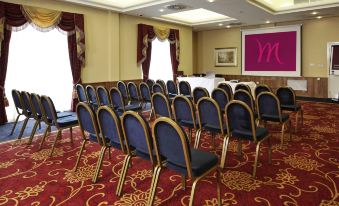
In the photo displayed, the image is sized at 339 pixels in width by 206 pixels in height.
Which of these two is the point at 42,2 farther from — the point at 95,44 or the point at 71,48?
the point at 95,44

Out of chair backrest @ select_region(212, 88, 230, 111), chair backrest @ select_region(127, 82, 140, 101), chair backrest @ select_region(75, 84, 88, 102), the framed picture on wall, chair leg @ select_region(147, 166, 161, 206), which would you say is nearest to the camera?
chair leg @ select_region(147, 166, 161, 206)

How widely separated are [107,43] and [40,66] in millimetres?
2130

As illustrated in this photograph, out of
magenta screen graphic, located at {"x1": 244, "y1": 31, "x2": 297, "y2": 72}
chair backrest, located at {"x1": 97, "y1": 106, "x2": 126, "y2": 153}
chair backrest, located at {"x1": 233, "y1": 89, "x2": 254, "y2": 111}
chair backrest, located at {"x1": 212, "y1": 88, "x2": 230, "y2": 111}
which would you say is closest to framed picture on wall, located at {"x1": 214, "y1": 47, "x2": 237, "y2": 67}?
magenta screen graphic, located at {"x1": 244, "y1": 31, "x2": 297, "y2": 72}

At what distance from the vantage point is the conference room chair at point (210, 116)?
3.37 m

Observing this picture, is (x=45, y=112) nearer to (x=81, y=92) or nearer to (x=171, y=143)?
(x=81, y=92)

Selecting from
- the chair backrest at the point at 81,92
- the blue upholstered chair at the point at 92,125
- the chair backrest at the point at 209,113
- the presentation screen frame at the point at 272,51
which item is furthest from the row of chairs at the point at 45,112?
the presentation screen frame at the point at 272,51

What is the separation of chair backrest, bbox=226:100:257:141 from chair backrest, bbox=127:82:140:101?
3.43 metres

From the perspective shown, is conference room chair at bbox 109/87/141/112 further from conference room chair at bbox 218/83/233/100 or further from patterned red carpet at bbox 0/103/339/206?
conference room chair at bbox 218/83/233/100

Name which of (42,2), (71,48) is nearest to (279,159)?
(71,48)

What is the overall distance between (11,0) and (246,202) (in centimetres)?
633

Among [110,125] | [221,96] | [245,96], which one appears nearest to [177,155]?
[110,125]

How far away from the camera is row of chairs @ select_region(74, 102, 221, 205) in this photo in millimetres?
2205

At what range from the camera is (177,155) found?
89.2 inches

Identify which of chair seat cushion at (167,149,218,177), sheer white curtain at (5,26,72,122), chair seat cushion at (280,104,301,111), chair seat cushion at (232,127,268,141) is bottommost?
chair seat cushion at (167,149,218,177)
